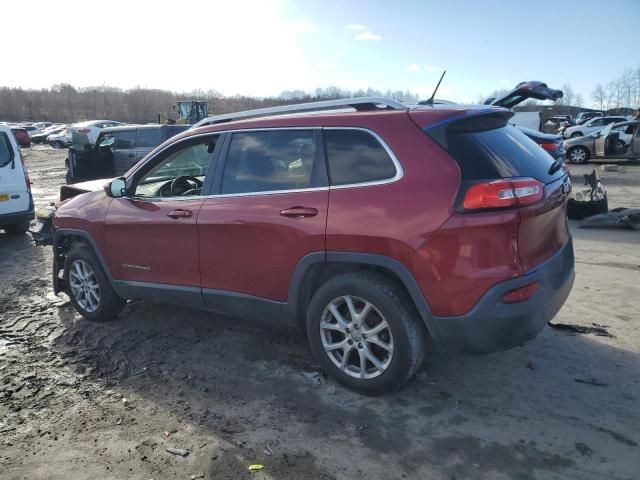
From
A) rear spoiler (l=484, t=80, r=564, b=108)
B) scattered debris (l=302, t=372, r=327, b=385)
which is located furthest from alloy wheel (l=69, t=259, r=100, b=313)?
rear spoiler (l=484, t=80, r=564, b=108)

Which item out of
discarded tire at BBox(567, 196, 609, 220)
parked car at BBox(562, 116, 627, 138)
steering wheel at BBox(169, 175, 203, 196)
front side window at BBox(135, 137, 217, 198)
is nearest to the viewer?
front side window at BBox(135, 137, 217, 198)

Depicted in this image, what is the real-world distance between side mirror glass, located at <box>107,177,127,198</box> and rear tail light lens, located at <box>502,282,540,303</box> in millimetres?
3274

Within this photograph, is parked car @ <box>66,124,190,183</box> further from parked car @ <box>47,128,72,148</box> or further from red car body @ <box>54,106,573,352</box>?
parked car @ <box>47,128,72,148</box>

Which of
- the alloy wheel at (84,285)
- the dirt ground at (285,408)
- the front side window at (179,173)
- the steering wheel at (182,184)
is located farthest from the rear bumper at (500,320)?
the alloy wheel at (84,285)

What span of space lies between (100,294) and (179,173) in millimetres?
1349

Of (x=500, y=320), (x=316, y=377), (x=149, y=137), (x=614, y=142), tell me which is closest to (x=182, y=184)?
(x=316, y=377)

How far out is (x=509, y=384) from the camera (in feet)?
11.4

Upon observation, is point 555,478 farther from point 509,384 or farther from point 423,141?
point 423,141

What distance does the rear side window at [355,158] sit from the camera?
3141 mm

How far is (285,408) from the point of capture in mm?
3295

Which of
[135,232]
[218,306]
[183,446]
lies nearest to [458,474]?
[183,446]

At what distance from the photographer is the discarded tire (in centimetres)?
874

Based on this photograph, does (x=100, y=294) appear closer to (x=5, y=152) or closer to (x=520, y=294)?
(x=520, y=294)

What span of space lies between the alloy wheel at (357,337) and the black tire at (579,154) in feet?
62.9
